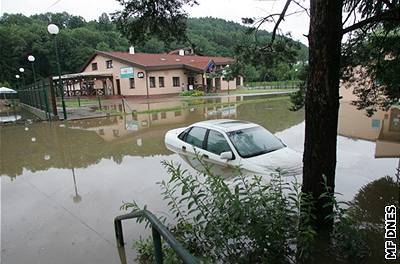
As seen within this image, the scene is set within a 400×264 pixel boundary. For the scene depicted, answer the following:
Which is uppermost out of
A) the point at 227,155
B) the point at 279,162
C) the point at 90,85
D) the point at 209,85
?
the point at 90,85

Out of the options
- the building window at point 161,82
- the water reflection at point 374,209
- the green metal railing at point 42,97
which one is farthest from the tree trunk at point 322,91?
the building window at point 161,82

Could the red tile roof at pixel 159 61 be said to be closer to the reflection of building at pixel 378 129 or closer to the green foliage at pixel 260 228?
the reflection of building at pixel 378 129

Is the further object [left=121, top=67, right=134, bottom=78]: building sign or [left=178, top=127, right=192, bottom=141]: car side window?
[left=121, top=67, right=134, bottom=78]: building sign

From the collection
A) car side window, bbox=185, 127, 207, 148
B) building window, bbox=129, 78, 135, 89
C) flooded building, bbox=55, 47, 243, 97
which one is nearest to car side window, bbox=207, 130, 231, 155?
car side window, bbox=185, 127, 207, 148

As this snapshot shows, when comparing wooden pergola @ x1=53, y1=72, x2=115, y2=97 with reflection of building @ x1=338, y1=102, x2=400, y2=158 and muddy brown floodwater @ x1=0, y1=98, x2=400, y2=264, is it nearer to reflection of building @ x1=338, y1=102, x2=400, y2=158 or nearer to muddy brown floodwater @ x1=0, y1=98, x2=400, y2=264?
muddy brown floodwater @ x1=0, y1=98, x2=400, y2=264

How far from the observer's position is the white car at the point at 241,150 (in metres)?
6.17

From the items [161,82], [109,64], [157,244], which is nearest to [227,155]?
[157,244]

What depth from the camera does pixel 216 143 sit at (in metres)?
7.12

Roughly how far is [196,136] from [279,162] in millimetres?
2467

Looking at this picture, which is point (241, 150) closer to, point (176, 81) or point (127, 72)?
point (127, 72)

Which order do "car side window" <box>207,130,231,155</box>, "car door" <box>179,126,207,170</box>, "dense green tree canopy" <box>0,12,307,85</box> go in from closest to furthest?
"car side window" <box>207,130,231,155</box> → "car door" <box>179,126,207,170</box> → "dense green tree canopy" <box>0,12,307,85</box>

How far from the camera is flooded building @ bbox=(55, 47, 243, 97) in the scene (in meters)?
36.7

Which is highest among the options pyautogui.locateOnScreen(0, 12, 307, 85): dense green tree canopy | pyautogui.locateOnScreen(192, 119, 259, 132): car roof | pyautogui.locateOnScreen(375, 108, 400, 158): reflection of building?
pyautogui.locateOnScreen(0, 12, 307, 85): dense green tree canopy

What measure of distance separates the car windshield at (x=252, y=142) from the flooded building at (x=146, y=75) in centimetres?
2865
